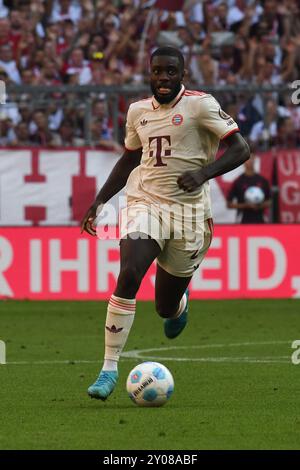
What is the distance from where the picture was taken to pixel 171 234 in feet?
31.3

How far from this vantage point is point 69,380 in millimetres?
10500

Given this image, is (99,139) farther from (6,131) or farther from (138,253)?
(138,253)

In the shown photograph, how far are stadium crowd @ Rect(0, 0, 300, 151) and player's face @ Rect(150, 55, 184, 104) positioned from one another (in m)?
10.6

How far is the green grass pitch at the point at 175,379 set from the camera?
732 cm

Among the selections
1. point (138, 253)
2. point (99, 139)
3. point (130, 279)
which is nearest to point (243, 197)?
point (99, 139)

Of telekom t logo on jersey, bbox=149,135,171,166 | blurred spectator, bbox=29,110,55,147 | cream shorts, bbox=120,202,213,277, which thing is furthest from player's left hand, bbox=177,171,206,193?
blurred spectator, bbox=29,110,55,147

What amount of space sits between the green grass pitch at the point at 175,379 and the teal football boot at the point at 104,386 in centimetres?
10

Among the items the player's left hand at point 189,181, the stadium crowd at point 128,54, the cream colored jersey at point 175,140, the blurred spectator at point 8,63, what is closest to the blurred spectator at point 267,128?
the stadium crowd at point 128,54

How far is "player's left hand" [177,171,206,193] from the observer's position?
8.84 m

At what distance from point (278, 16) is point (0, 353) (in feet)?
41.6

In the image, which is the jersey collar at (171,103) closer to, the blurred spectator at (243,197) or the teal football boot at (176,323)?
the teal football boot at (176,323)

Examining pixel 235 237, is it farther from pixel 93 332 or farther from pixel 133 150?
pixel 133 150

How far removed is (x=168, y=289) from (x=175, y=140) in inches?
53.6
